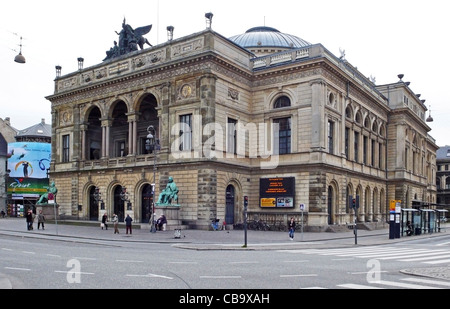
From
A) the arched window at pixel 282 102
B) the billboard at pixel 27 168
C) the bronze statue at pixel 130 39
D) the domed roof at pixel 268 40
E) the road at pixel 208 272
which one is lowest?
the road at pixel 208 272

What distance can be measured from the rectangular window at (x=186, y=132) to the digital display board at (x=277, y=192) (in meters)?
7.73

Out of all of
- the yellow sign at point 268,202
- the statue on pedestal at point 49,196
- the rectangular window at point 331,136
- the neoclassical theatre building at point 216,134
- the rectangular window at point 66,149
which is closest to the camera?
the neoclassical theatre building at point 216,134

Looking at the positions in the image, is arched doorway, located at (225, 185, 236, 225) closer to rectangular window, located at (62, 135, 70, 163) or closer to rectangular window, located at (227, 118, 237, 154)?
rectangular window, located at (227, 118, 237, 154)

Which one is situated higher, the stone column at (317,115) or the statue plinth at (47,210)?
the stone column at (317,115)

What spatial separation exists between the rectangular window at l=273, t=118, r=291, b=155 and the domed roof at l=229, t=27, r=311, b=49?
17926 mm

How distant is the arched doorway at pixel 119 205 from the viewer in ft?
157

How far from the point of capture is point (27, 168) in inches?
3159

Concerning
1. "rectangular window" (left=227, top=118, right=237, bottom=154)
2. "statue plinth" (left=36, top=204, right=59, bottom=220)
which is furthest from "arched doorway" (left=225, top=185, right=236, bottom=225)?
"statue plinth" (left=36, top=204, right=59, bottom=220)

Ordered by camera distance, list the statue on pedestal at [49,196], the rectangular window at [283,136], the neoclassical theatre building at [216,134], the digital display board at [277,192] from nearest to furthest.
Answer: the neoclassical theatre building at [216,134] < the digital display board at [277,192] < the rectangular window at [283,136] < the statue on pedestal at [49,196]

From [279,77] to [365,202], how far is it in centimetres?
1971

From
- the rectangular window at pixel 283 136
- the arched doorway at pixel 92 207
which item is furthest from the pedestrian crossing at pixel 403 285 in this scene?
the arched doorway at pixel 92 207

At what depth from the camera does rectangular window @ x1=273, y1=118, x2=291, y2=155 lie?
43906mm

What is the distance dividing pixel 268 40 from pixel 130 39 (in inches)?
741

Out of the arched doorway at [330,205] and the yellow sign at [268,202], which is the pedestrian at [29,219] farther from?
the arched doorway at [330,205]
